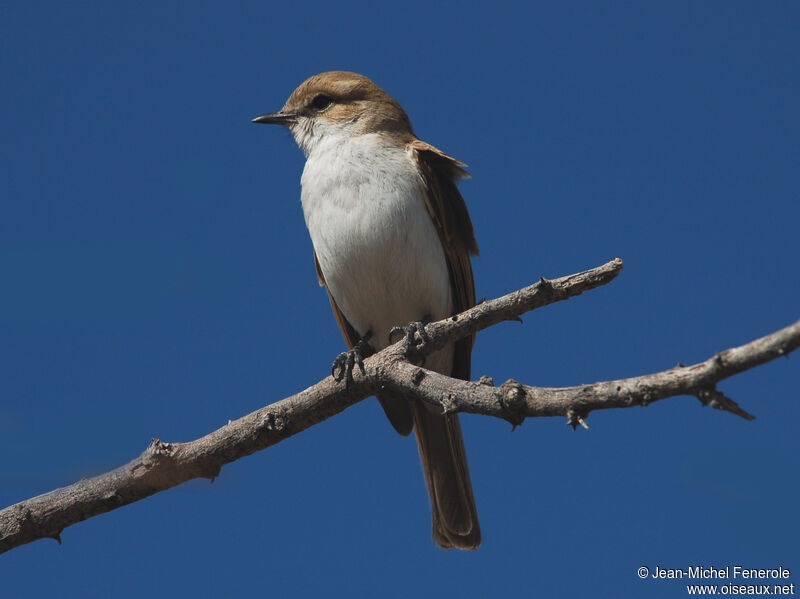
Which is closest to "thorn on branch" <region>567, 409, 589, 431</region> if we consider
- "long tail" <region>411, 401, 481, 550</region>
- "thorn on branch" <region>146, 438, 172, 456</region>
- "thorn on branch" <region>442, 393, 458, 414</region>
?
"thorn on branch" <region>442, 393, 458, 414</region>

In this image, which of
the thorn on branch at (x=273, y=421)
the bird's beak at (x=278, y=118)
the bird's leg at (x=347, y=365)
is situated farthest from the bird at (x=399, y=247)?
the thorn on branch at (x=273, y=421)

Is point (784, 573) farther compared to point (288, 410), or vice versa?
point (784, 573)

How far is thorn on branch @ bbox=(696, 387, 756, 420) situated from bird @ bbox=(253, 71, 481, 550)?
3609 mm

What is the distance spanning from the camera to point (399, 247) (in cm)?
675

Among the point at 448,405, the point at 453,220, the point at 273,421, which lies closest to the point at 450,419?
the point at 453,220

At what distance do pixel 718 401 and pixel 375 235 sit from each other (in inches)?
147

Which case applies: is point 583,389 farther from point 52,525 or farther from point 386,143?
point 386,143

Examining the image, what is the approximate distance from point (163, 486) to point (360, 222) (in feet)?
8.42

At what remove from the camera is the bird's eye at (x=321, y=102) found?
26.4 feet

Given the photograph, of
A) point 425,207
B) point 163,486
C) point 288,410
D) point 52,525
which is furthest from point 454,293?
point 52,525

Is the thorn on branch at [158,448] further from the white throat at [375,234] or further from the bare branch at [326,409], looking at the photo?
the white throat at [375,234]

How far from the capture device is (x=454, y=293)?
23.9ft

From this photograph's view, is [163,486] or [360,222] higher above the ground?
[360,222]

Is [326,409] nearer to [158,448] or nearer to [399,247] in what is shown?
[158,448]
